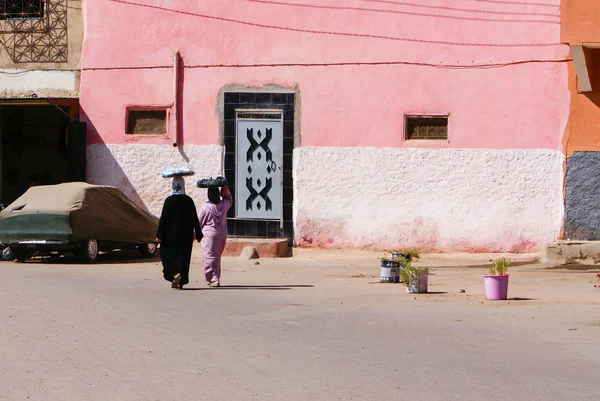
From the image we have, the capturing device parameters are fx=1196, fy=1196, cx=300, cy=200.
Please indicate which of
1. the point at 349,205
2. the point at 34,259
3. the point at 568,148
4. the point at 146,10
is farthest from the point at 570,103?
the point at 34,259

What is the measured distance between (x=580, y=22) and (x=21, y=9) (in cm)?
1175

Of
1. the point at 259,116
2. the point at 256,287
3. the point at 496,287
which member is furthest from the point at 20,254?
the point at 496,287

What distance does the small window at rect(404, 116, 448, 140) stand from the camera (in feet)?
76.9

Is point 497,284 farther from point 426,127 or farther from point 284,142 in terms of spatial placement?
point 284,142

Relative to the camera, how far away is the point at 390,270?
17.1 meters

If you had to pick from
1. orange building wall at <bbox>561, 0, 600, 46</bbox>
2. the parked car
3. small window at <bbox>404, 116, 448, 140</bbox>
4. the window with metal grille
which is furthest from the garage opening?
orange building wall at <bbox>561, 0, 600, 46</bbox>

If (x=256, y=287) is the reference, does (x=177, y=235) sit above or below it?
above

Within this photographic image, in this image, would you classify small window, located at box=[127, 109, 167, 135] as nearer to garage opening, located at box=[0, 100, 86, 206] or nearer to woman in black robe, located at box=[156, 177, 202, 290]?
garage opening, located at box=[0, 100, 86, 206]

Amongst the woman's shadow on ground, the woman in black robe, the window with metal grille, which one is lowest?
the woman's shadow on ground

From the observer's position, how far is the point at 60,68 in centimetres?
2517

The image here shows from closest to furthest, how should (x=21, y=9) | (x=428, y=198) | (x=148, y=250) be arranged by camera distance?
(x=148, y=250) → (x=428, y=198) → (x=21, y=9)

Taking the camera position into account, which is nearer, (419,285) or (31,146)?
(419,285)

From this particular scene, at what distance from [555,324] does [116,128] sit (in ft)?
48.6

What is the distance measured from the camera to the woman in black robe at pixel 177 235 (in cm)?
1616
